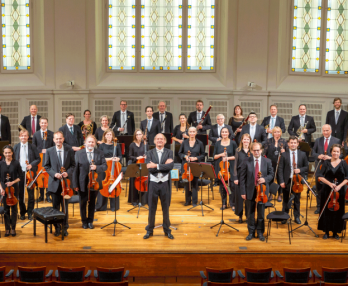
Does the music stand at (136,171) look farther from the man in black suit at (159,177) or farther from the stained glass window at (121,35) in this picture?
the stained glass window at (121,35)

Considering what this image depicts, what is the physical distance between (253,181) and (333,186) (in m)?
1.08

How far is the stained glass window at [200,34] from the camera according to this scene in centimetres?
969

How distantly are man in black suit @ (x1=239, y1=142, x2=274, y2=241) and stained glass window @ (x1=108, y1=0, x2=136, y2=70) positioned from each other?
5.40 metres

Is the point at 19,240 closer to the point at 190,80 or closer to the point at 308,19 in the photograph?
the point at 190,80

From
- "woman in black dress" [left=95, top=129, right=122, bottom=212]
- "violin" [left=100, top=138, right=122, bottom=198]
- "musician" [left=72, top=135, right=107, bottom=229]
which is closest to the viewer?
"musician" [left=72, top=135, right=107, bottom=229]

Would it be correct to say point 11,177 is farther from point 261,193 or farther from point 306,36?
point 306,36

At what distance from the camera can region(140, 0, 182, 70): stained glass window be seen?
381 inches

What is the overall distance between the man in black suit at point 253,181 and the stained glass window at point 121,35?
5.40m

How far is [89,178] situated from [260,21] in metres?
6.08

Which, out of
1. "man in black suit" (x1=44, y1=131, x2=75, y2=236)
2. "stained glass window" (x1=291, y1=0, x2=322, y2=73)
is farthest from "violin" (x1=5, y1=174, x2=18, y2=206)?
"stained glass window" (x1=291, y1=0, x2=322, y2=73)

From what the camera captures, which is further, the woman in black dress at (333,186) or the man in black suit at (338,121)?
the man in black suit at (338,121)

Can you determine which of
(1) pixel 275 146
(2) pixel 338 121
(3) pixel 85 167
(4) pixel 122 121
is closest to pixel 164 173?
(3) pixel 85 167

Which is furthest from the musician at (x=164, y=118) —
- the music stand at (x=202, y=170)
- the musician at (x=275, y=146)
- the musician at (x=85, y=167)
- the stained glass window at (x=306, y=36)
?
the stained glass window at (x=306, y=36)

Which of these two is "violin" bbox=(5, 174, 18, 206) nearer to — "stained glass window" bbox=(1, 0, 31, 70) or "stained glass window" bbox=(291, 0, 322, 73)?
"stained glass window" bbox=(1, 0, 31, 70)
